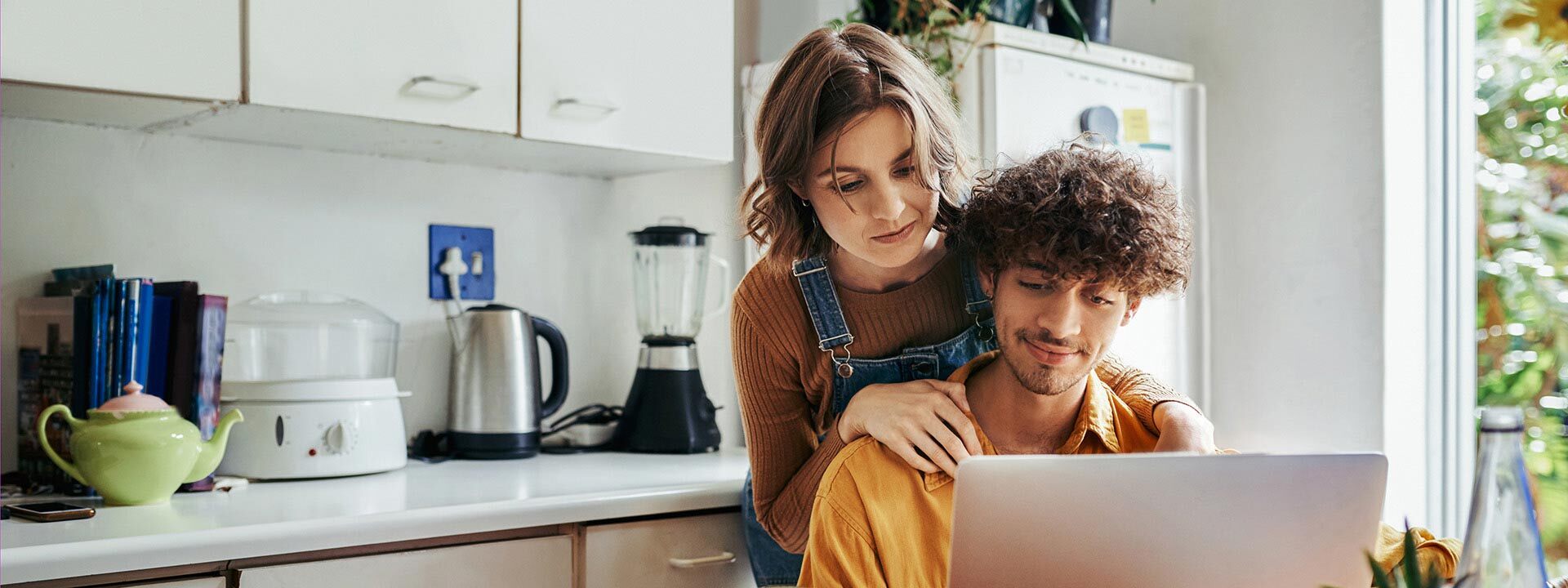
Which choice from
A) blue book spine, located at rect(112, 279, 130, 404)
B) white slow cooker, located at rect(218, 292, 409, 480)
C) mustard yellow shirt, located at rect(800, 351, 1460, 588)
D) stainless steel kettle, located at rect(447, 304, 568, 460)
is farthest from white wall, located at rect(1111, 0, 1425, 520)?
blue book spine, located at rect(112, 279, 130, 404)

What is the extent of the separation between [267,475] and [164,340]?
222mm

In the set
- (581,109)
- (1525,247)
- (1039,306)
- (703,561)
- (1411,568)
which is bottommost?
(703,561)

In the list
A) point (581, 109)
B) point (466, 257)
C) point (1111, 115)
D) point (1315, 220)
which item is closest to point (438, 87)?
point (581, 109)

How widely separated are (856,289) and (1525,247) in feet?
4.69

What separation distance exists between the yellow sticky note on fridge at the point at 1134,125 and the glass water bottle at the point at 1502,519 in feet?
4.85

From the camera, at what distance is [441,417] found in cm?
201

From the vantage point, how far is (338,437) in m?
1.65

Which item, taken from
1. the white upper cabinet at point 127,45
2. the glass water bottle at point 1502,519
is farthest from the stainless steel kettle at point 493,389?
the glass water bottle at point 1502,519

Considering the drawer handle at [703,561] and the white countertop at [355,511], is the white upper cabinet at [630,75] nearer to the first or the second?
the white countertop at [355,511]

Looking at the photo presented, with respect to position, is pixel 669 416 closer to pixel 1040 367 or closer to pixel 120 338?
pixel 120 338

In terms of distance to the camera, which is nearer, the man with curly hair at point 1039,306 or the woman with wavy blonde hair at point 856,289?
the man with curly hair at point 1039,306

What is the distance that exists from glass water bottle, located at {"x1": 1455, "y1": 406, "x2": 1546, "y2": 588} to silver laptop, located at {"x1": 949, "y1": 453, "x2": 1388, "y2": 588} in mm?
155

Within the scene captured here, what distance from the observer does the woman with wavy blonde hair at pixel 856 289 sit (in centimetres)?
117

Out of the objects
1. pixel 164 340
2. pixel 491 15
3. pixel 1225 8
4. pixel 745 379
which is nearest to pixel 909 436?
pixel 745 379
